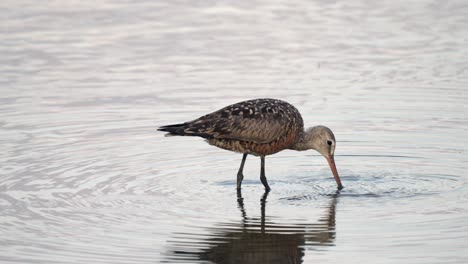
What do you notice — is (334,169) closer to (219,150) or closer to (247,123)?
(247,123)

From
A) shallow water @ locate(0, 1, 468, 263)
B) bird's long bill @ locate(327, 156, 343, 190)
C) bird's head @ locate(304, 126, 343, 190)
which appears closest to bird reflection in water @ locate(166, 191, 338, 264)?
shallow water @ locate(0, 1, 468, 263)

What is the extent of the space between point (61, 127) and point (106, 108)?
0.93m

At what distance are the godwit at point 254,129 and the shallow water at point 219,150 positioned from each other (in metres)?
0.34

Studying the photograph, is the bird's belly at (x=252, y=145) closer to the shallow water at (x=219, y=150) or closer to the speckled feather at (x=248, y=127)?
the speckled feather at (x=248, y=127)

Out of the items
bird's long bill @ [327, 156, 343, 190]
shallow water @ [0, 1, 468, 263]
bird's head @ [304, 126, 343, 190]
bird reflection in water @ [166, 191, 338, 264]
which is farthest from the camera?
bird's head @ [304, 126, 343, 190]

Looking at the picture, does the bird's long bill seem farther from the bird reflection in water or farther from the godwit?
the bird reflection in water

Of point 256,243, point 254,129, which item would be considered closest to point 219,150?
point 254,129

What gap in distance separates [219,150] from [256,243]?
3660 mm

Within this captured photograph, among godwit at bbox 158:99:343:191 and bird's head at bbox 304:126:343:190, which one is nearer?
godwit at bbox 158:99:343:191

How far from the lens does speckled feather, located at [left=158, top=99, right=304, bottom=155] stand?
12.1 m

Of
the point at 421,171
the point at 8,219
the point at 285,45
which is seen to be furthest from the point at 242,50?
the point at 8,219

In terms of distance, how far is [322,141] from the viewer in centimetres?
1263

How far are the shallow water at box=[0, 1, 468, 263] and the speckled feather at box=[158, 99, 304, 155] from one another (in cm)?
39

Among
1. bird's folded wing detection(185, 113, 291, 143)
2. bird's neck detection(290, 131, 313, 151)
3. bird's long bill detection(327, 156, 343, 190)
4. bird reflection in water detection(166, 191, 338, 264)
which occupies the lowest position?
bird reflection in water detection(166, 191, 338, 264)
